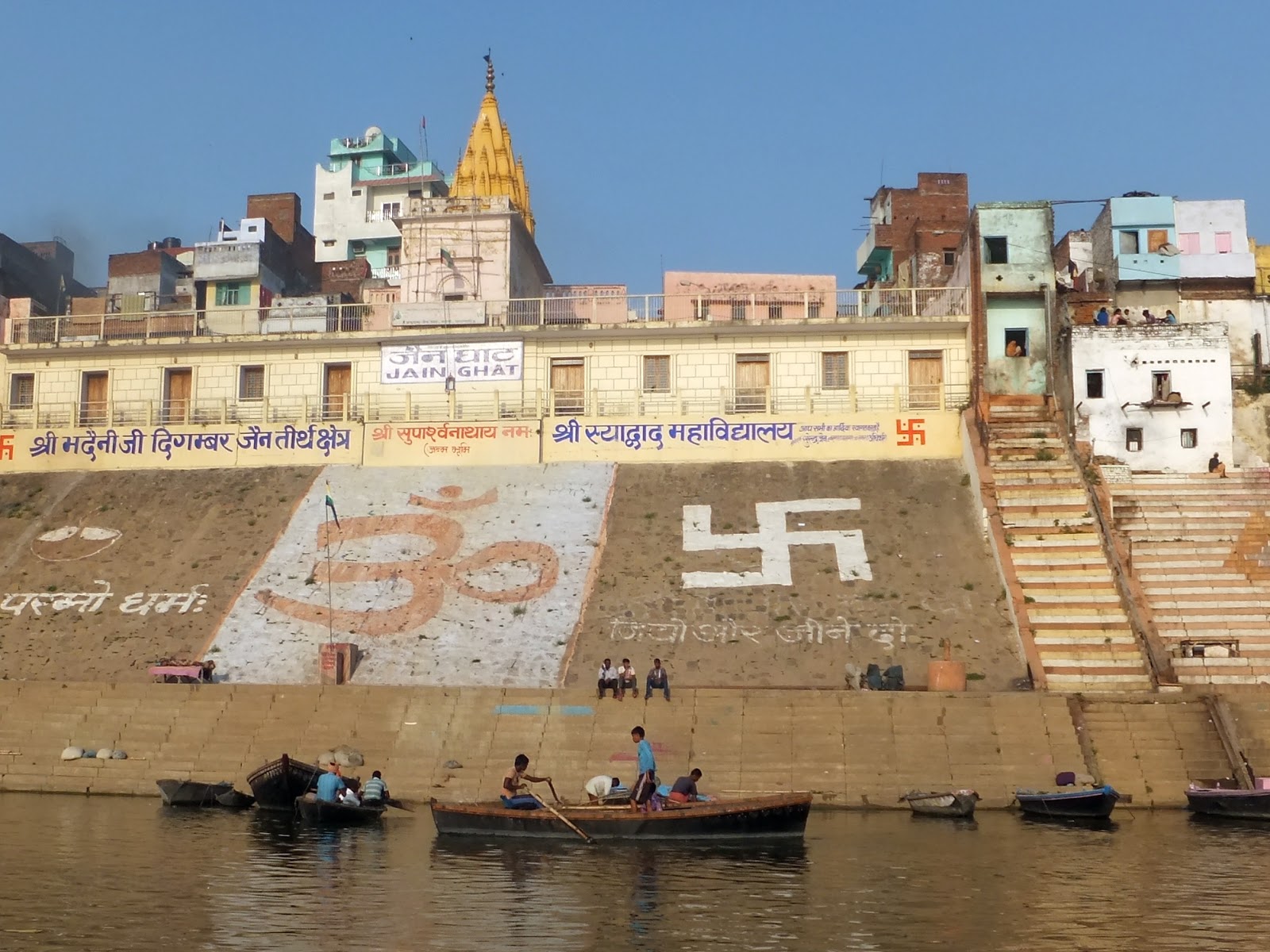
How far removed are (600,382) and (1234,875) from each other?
2697cm

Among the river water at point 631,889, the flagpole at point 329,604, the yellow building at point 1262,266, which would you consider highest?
the yellow building at point 1262,266

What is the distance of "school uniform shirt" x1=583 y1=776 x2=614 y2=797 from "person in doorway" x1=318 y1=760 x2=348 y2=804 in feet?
14.6

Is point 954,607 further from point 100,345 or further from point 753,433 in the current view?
point 100,345

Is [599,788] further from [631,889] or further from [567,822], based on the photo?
[631,889]

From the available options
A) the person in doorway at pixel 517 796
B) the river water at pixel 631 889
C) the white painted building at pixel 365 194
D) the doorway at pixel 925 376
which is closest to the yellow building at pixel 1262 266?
the doorway at pixel 925 376

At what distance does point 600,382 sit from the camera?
137 ft

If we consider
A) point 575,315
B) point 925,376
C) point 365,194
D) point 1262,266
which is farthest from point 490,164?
point 365,194

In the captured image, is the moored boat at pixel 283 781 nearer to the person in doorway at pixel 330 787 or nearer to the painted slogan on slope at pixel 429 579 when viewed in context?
the person in doorway at pixel 330 787

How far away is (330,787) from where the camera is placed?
2267 centimetres

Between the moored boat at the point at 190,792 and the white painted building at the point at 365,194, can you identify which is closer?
the moored boat at the point at 190,792

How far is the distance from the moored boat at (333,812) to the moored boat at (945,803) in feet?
30.5

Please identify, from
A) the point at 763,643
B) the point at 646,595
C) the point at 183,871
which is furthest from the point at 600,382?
the point at 183,871

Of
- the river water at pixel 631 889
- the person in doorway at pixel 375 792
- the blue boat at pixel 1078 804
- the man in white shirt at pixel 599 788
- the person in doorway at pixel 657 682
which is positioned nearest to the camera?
the river water at pixel 631 889

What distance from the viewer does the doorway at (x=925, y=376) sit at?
132 feet
